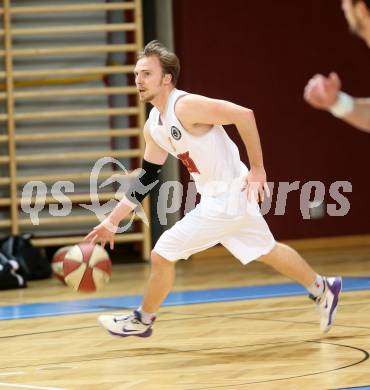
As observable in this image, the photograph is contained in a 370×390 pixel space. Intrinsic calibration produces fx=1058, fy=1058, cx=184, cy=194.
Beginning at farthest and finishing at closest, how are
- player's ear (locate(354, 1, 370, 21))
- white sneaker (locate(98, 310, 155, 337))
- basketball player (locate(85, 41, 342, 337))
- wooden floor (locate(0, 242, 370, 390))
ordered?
1. white sneaker (locate(98, 310, 155, 337))
2. basketball player (locate(85, 41, 342, 337))
3. wooden floor (locate(0, 242, 370, 390))
4. player's ear (locate(354, 1, 370, 21))

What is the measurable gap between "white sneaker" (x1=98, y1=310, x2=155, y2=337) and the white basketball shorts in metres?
0.45

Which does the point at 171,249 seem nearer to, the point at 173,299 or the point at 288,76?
the point at 173,299

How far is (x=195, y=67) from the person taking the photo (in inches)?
444

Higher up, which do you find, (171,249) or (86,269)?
(171,249)

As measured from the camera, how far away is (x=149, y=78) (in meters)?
5.89

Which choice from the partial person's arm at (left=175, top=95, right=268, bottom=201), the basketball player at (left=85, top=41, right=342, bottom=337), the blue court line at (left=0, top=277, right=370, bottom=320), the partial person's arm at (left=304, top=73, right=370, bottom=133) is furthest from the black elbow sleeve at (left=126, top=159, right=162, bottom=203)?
the partial person's arm at (left=304, top=73, right=370, bottom=133)

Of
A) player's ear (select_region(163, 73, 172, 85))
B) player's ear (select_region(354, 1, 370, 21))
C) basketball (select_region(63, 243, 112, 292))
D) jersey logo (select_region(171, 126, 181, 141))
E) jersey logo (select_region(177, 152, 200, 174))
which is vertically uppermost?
player's ear (select_region(354, 1, 370, 21))

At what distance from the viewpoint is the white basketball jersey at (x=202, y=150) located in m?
5.83

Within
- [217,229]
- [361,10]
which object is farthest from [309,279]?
[361,10]

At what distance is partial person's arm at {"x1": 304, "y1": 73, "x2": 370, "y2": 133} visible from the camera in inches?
152

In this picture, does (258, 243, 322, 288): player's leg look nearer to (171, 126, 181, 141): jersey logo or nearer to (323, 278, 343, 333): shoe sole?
(323, 278, 343, 333): shoe sole

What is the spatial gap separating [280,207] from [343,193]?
85 centimetres

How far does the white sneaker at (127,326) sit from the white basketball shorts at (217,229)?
1.48ft

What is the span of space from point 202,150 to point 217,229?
0.45 m
